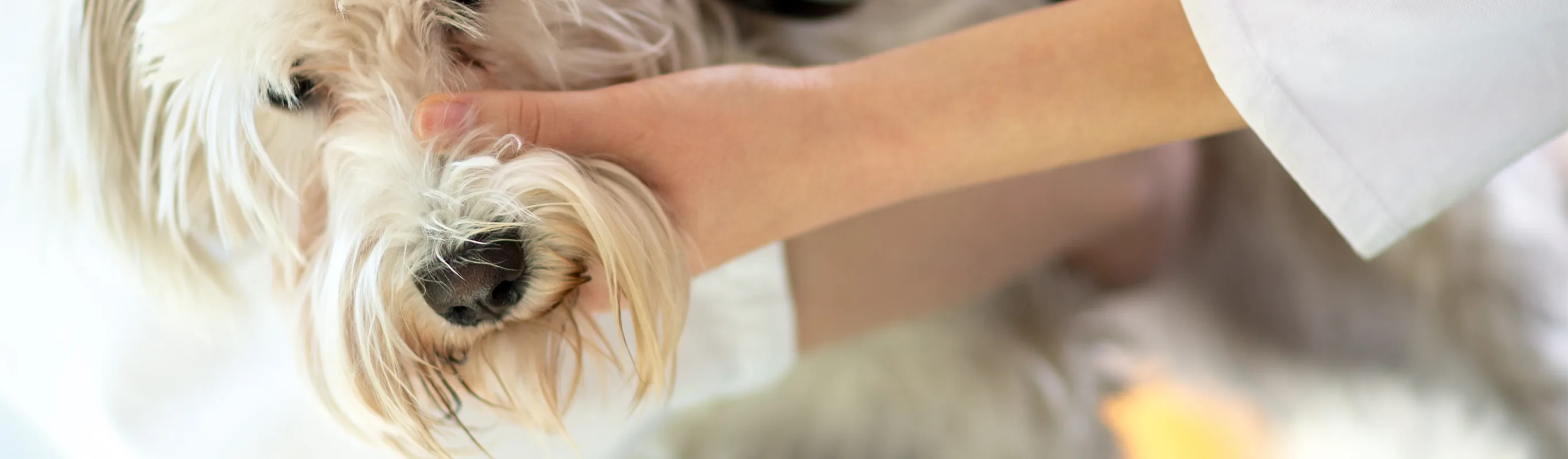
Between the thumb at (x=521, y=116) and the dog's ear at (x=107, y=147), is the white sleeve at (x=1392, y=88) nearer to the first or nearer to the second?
the thumb at (x=521, y=116)

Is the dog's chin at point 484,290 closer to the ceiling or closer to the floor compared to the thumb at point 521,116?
closer to the floor

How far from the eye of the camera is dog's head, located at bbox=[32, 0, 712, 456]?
0.62 meters

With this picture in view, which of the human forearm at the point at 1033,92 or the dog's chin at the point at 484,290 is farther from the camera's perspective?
the human forearm at the point at 1033,92

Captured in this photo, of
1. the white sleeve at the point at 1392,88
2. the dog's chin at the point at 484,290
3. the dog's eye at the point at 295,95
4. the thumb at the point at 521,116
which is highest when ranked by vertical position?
the dog's eye at the point at 295,95

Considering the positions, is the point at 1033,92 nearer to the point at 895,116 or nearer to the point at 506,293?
the point at 895,116

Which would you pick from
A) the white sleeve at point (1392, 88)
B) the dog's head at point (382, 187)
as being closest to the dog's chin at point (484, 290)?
the dog's head at point (382, 187)

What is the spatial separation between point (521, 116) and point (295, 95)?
0.18 m

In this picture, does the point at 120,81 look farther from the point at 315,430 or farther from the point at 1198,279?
the point at 1198,279

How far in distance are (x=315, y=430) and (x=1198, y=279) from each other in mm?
1114

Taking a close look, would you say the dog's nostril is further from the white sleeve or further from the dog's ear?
the white sleeve

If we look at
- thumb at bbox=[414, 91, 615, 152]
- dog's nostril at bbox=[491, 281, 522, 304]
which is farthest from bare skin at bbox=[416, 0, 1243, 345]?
dog's nostril at bbox=[491, 281, 522, 304]

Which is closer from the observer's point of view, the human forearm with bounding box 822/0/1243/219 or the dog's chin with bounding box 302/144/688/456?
the dog's chin with bounding box 302/144/688/456

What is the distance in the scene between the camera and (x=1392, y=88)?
0.65 metres

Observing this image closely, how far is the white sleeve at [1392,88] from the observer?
24.3 inches
